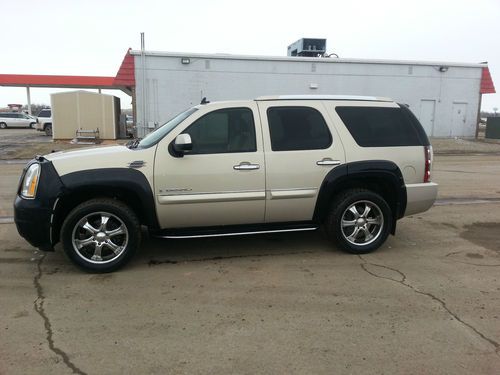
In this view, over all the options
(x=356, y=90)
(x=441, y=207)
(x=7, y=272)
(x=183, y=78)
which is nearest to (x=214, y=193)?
(x=7, y=272)

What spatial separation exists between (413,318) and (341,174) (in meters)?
1.90

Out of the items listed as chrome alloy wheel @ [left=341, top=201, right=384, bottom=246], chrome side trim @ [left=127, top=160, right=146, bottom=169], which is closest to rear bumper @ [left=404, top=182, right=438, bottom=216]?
chrome alloy wheel @ [left=341, top=201, right=384, bottom=246]

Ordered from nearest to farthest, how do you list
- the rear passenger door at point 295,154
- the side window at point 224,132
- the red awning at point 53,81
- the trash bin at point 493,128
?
the side window at point 224,132
the rear passenger door at point 295,154
the trash bin at point 493,128
the red awning at point 53,81

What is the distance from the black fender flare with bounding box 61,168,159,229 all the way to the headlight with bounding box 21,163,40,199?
28 centimetres

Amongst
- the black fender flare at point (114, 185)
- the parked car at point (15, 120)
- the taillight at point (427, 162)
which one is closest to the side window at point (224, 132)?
the black fender flare at point (114, 185)

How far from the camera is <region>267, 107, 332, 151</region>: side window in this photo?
17.0 ft

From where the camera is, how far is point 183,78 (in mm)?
23969

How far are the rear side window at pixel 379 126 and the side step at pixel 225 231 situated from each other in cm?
122

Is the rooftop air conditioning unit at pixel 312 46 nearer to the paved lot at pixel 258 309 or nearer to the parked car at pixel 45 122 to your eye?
the parked car at pixel 45 122

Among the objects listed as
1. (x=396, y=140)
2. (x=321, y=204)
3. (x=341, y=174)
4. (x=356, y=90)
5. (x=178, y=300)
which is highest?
(x=356, y=90)

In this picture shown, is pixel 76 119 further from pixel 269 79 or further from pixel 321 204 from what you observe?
pixel 321 204

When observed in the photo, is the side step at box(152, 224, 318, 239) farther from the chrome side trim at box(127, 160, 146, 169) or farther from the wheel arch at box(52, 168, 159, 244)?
the chrome side trim at box(127, 160, 146, 169)

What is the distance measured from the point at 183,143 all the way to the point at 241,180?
77 cm

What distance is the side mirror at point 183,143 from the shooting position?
4.66 metres
